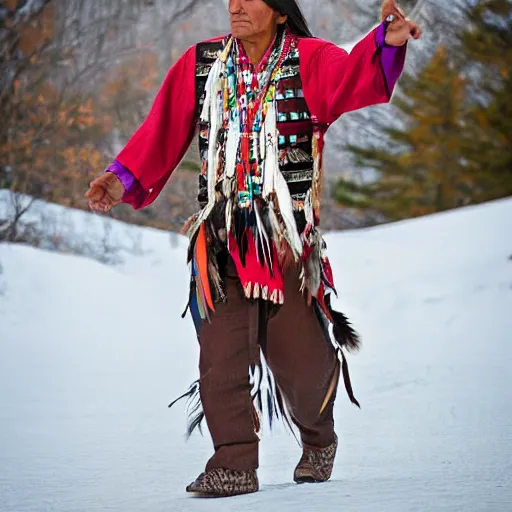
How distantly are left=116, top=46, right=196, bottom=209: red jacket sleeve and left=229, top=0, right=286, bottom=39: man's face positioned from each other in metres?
0.17

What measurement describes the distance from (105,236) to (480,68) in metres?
5.87

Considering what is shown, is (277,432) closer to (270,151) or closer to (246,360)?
(246,360)

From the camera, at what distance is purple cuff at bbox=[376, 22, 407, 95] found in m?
2.57

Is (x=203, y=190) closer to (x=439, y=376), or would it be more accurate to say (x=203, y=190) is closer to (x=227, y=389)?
(x=227, y=389)

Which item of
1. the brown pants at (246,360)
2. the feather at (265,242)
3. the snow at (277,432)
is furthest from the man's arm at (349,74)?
the snow at (277,432)

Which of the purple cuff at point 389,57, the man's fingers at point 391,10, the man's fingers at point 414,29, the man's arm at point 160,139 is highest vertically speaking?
the man's fingers at point 391,10

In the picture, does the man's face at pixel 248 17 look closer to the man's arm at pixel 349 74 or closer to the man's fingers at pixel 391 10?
the man's arm at pixel 349 74

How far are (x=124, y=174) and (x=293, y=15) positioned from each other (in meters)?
0.55

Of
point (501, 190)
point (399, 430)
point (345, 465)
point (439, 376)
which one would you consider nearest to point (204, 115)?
point (345, 465)

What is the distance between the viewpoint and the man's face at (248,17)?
2795 millimetres

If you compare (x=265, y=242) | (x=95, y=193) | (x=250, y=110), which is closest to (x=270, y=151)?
(x=250, y=110)

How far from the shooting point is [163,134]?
9.62 feet

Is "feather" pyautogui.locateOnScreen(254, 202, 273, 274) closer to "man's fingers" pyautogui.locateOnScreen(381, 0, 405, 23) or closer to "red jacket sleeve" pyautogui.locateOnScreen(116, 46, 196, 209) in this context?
"red jacket sleeve" pyautogui.locateOnScreen(116, 46, 196, 209)

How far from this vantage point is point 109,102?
1042cm
